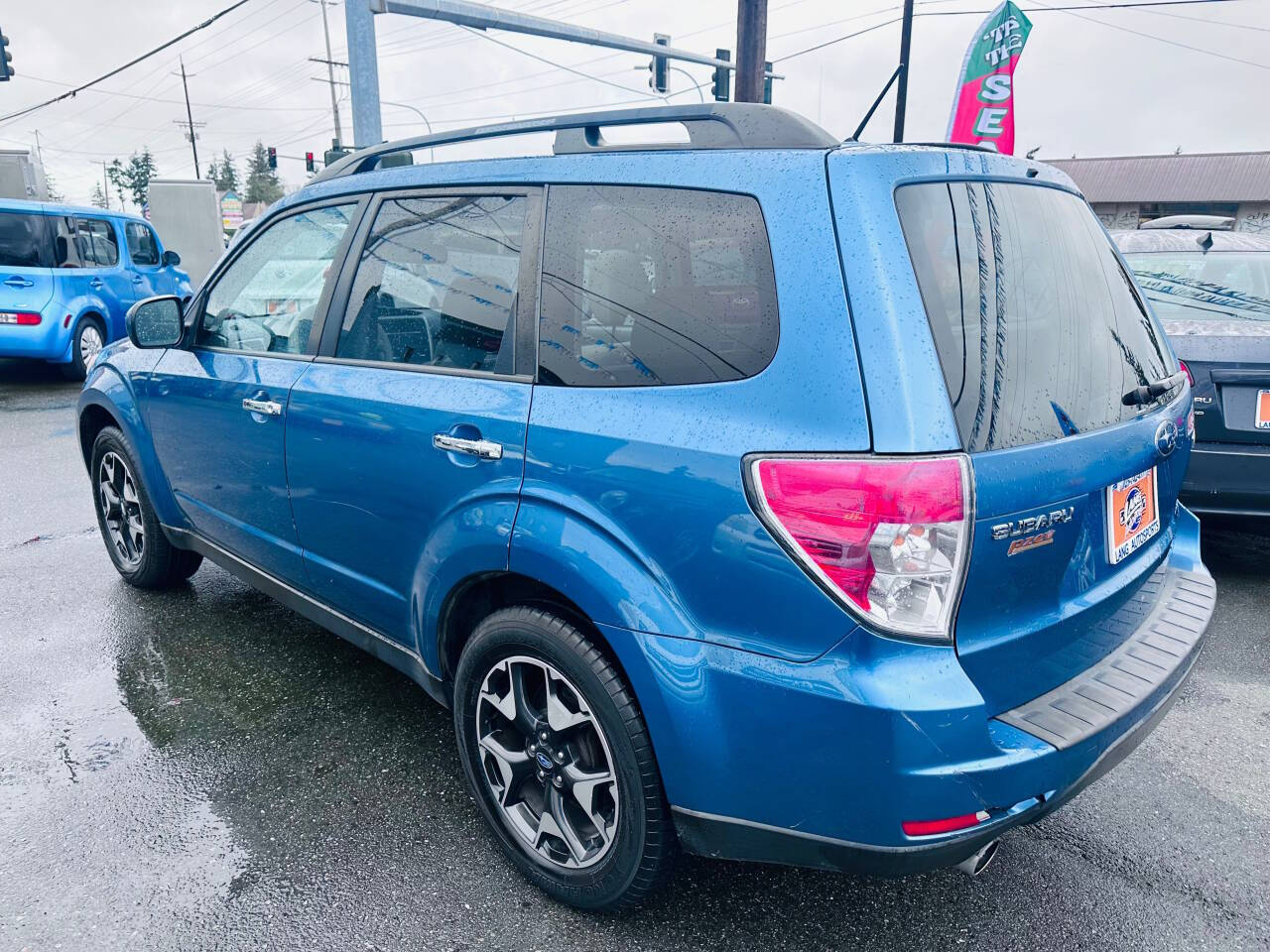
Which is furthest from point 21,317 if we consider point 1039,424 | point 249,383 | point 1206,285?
point 1039,424

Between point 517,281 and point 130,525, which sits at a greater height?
point 517,281

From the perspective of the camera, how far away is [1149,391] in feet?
7.56

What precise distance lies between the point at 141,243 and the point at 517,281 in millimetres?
11896

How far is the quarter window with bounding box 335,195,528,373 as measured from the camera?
7.74 feet

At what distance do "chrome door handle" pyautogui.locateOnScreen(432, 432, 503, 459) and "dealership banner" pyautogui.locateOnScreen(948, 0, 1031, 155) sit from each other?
12.1 metres

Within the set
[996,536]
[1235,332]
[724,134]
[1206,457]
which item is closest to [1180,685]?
[996,536]

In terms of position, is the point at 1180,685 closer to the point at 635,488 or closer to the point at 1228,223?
the point at 635,488

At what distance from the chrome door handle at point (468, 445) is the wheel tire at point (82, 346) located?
10.3 meters

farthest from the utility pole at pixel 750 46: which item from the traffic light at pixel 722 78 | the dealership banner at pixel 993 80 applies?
the traffic light at pixel 722 78

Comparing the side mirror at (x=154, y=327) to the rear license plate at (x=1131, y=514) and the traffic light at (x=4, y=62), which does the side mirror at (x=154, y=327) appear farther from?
the traffic light at (x=4, y=62)

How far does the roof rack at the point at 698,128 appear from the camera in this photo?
196 cm

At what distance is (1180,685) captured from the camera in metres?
2.20

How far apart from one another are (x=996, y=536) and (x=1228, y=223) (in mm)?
5655

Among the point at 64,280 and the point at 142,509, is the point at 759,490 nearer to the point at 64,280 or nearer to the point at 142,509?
the point at 142,509
